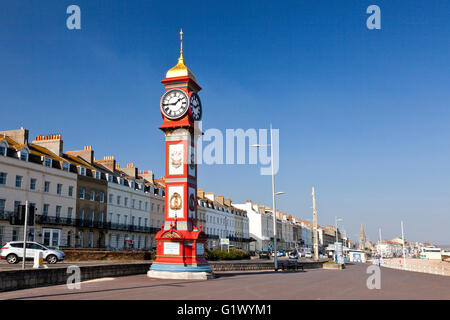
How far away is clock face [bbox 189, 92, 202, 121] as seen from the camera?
25.1 meters

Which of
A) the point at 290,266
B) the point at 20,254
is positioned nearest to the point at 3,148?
the point at 20,254

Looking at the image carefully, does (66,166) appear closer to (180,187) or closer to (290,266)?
(290,266)

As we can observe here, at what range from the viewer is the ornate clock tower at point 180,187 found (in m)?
22.7

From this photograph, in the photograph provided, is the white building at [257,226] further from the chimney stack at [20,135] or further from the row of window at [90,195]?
the chimney stack at [20,135]

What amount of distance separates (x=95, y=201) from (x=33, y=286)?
43462mm

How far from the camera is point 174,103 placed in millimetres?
24906

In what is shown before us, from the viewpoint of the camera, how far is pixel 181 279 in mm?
21938

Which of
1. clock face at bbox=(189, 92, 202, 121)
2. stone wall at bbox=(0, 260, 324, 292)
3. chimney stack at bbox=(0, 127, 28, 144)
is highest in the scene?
chimney stack at bbox=(0, 127, 28, 144)

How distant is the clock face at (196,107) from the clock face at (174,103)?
51cm

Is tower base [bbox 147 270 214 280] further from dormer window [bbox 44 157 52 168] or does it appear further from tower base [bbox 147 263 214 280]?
dormer window [bbox 44 157 52 168]

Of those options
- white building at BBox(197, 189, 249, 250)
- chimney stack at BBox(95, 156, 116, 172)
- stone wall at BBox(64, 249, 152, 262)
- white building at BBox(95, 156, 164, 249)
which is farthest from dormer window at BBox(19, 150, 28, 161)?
white building at BBox(197, 189, 249, 250)
